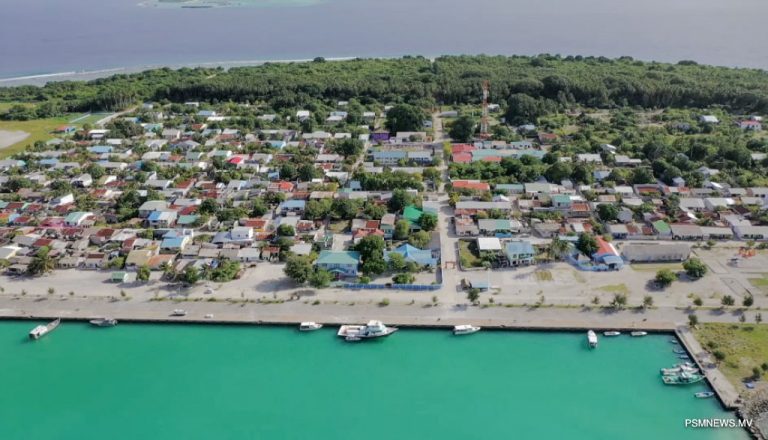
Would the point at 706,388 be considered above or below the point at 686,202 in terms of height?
below

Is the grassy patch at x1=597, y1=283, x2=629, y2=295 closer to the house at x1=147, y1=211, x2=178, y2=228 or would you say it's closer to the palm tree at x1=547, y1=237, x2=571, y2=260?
the palm tree at x1=547, y1=237, x2=571, y2=260

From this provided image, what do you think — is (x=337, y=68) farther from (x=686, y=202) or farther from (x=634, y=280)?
(x=634, y=280)

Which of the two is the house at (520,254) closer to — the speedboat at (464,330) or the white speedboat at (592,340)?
the speedboat at (464,330)

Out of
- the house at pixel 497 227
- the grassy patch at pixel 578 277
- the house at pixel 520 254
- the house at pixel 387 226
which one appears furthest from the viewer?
the house at pixel 497 227

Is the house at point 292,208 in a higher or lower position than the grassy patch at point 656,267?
higher

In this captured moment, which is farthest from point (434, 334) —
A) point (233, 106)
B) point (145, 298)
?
point (233, 106)

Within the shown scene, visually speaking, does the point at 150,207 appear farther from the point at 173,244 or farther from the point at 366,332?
the point at 366,332

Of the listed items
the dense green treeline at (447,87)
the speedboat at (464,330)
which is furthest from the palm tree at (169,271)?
the dense green treeline at (447,87)
